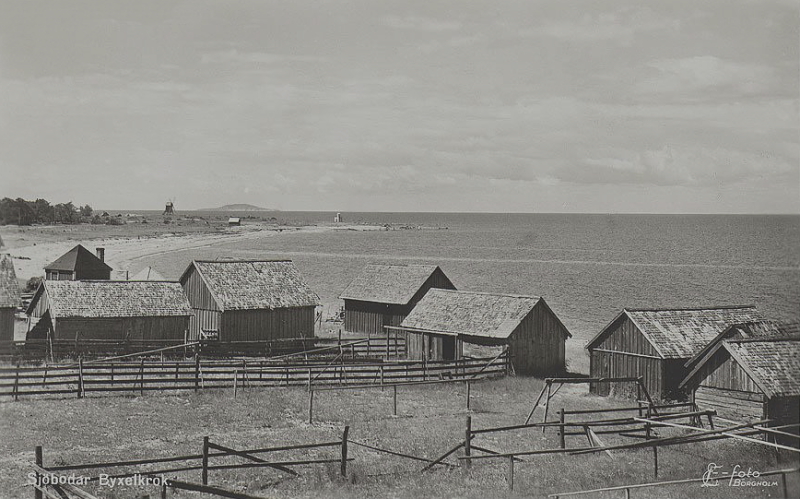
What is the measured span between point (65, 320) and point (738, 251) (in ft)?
481

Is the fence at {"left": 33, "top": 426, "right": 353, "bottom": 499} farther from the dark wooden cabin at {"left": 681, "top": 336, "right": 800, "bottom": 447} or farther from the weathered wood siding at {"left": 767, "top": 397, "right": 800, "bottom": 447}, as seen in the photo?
the weathered wood siding at {"left": 767, "top": 397, "right": 800, "bottom": 447}

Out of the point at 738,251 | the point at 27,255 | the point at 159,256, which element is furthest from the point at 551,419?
the point at 738,251

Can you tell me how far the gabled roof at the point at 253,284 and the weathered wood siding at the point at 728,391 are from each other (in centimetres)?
2312

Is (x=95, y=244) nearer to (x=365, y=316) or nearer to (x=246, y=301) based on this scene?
(x=365, y=316)

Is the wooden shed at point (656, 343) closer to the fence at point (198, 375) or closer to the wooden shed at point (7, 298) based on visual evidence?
the fence at point (198, 375)

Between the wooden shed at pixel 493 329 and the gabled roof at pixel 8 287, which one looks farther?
the wooden shed at pixel 493 329

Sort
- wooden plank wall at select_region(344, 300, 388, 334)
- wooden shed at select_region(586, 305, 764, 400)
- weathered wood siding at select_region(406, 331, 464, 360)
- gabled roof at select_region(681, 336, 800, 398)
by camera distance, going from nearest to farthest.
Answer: gabled roof at select_region(681, 336, 800, 398), wooden shed at select_region(586, 305, 764, 400), weathered wood siding at select_region(406, 331, 464, 360), wooden plank wall at select_region(344, 300, 388, 334)

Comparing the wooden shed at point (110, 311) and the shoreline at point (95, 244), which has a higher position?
the shoreline at point (95, 244)

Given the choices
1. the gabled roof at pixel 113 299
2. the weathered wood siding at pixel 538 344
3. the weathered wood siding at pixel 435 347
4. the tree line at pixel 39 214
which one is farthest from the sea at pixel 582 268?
the tree line at pixel 39 214

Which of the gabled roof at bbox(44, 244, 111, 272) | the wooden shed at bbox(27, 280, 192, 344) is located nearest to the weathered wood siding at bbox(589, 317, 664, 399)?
the wooden shed at bbox(27, 280, 192, 344)

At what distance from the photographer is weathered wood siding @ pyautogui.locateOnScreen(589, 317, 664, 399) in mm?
31078

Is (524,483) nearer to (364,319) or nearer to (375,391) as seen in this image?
(375,391)

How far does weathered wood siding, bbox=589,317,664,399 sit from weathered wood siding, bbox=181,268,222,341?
19.6 meters

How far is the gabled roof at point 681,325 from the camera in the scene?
31.2 metres
